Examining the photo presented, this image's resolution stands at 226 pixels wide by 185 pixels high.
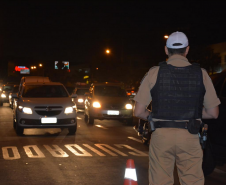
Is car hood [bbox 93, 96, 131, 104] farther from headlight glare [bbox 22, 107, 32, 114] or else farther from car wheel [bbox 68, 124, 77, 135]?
headlight glare [bbox 22, 107, 32, 114]

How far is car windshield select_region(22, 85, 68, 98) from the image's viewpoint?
47.4 ft

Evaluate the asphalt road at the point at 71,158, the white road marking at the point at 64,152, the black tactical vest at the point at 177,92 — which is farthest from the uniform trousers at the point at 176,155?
the white road marking at the point at 64,152

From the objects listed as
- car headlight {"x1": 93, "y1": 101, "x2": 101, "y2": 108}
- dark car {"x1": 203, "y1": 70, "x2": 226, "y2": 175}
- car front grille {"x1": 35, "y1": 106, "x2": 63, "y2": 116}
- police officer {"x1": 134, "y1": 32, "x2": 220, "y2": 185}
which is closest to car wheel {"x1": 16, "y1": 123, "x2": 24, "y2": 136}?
car front grille {"x1": 35, "y1": 106, "x2": 63, "y2": 116}

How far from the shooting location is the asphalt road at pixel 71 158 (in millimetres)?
7155

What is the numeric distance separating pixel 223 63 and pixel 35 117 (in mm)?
32317

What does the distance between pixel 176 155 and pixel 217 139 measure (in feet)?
10.4

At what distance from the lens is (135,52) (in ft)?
233

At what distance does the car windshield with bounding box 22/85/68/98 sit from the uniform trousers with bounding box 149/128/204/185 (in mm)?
10891

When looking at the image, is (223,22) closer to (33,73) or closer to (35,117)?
(35,117)

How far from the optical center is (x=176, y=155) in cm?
380

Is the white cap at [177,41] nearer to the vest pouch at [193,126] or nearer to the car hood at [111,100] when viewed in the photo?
the vest pouch at [193,126]

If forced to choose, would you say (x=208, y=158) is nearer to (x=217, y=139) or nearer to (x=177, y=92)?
(x=217, y=139)

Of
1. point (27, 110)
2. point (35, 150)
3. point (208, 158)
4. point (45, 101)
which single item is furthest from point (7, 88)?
point (208, 158)

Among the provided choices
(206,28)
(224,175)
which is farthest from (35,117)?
(206,28)
